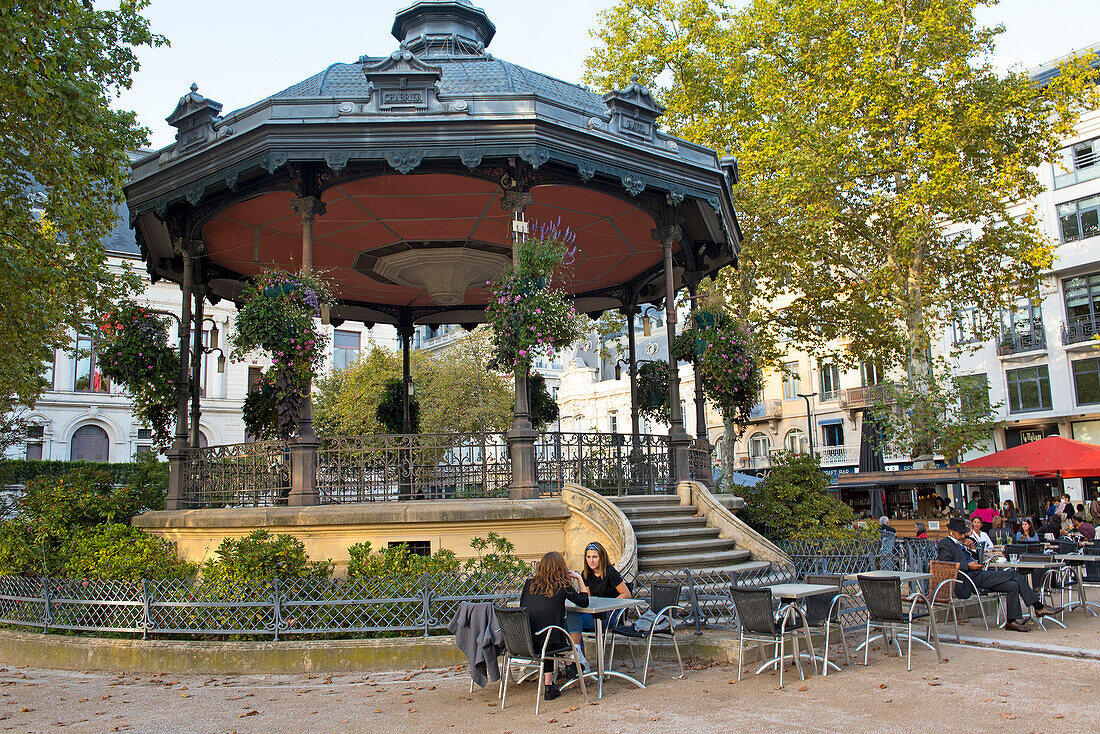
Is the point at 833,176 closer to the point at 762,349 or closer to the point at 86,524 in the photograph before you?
the point at 762,349

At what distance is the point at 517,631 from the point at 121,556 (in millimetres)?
6195

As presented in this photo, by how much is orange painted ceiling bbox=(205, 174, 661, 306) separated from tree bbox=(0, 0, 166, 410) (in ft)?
7.73

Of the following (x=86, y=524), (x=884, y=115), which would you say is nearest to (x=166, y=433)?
(x=86, y=524)

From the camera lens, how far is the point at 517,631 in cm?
689

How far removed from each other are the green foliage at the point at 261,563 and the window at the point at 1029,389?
1360 inches

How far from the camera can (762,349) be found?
25.6m

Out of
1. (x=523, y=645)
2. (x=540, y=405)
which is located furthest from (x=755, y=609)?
(x=540, y=405)

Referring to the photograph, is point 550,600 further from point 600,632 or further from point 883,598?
point 883,598

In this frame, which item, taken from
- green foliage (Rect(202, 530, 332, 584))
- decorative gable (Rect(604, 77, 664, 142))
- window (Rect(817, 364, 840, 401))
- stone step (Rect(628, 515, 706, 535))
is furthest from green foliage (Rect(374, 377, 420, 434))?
window (Rect(817, 364, 840, 401))

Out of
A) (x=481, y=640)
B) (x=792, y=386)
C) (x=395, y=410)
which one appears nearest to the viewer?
(x=481, y=640)

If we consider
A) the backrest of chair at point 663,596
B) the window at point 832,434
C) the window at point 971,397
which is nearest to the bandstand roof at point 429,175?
the backrest of chair at point 663,596

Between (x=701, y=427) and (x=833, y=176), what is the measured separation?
1235 centimetres

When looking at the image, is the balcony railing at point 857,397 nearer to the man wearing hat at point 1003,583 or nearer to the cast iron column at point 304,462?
the man wearing hat at point 1003,583

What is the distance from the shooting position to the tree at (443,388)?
Result: 39.2 metres
